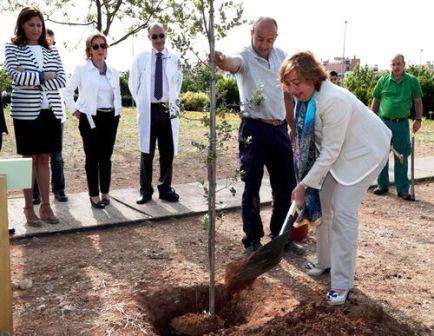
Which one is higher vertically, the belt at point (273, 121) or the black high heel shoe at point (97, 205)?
the belt at point (273, 121)

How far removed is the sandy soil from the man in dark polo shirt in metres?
0.61

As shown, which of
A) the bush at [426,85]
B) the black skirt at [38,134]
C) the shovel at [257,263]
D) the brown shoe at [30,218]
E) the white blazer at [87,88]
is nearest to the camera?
the shovel at [257,263]

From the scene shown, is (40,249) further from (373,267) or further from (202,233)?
(373,267)

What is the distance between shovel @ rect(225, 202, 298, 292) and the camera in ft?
11.7

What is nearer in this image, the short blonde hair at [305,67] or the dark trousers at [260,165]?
the short blonde hair at [305,67]

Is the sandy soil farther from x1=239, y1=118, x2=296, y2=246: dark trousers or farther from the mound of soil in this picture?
x1=239, y1=118, x2=296, y2=246: dark trousers

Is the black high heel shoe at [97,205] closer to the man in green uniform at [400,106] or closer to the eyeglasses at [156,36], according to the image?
the eyeglasses at [156,36]

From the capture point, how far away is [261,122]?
14.5 feet

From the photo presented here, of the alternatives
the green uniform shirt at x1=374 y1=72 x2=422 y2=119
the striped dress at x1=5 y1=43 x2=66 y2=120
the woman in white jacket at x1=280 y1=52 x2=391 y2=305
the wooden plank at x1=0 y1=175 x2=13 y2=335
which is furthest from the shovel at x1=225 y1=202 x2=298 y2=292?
the green uniform shirt at x1=374 y1=72 x2=422 y2=119

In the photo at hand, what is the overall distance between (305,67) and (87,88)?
9.91 ft

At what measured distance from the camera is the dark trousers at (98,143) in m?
5.75

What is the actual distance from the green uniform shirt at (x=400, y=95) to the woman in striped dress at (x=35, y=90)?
4296 millimetres

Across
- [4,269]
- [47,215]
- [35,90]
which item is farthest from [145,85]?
[4,269]

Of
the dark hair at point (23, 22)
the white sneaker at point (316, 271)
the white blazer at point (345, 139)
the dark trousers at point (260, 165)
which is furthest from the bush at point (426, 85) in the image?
the white blazer at point (345, 139)
